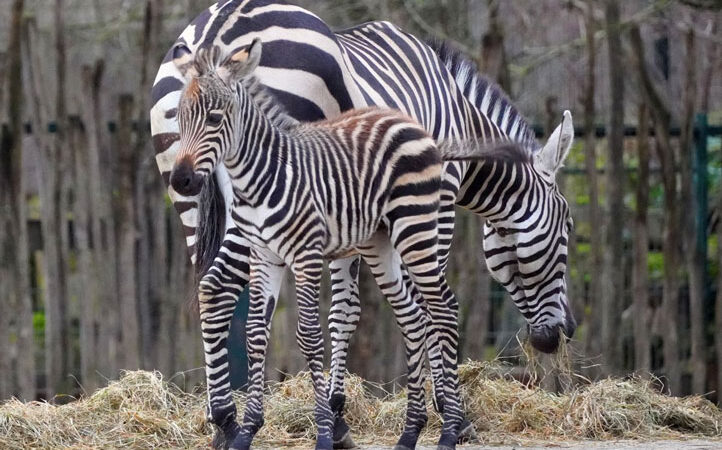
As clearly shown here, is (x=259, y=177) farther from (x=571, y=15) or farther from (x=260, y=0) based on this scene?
(x=571, y=15)

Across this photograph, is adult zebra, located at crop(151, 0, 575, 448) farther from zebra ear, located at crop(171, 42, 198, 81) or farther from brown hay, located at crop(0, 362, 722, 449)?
brown hay, located at crop(0, 362, 722, 449)

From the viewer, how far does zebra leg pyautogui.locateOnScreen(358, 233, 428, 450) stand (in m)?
4.61

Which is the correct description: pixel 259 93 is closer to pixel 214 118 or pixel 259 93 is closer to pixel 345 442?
pixel 214 118

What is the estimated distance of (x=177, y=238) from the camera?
7082 mm

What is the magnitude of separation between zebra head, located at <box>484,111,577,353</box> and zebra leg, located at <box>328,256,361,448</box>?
938 millimetres

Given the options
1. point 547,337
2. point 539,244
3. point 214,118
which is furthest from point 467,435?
point 214,118

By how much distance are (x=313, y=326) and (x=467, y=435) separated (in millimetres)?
1326

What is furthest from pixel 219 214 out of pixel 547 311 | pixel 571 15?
pixel 571 15

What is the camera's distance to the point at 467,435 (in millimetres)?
5273

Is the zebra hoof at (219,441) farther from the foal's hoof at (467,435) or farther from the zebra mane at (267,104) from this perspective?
the zebra mane at (267,104)

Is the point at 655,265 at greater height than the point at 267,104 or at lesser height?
lesser

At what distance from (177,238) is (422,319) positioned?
2695 mm

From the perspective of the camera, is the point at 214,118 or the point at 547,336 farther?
the point at 547,336

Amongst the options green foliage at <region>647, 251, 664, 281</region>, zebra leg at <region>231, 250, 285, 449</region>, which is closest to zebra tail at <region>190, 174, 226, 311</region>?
zebra leg at <region>231, 250, 285, 449</region>
